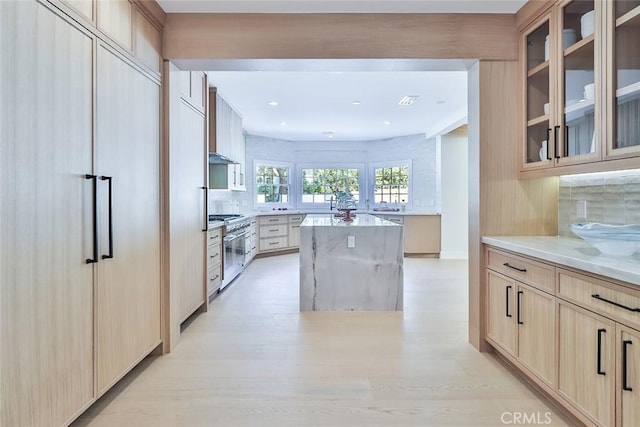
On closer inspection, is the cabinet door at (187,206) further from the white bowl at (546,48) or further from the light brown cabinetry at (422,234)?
the light brown cabinetry at (422,234)

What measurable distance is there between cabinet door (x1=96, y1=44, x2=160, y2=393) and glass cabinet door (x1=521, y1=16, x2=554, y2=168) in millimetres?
2708

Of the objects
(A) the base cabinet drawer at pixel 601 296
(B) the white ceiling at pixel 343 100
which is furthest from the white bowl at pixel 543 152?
(B) the white ceiling at pixel 343 100

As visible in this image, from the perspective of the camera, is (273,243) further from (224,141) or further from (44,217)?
(44,217)

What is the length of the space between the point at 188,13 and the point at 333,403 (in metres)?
2.84

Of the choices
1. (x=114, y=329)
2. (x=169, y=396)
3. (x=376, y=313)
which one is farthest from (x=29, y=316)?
(x=376, y=313)

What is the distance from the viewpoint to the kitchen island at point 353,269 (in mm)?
3777

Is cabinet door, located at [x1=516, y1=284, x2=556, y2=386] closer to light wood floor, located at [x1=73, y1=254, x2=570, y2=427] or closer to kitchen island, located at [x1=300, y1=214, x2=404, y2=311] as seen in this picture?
light wood floor, located at [x1=73, y1=254, x2=570, y2=427]

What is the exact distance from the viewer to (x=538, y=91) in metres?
2.55

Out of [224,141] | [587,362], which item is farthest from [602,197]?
[224,141]

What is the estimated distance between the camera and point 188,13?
2658 mm

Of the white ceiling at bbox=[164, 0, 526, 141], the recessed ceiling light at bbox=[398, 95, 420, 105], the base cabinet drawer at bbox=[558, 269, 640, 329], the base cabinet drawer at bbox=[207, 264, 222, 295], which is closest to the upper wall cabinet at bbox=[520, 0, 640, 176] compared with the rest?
the white ceiling at bbox=[164, 0, 526, 141]

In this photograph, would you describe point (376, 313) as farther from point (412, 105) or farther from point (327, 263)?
point (412, 105)

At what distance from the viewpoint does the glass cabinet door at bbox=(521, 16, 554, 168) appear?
2.43 meters

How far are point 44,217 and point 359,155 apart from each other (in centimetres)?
736
